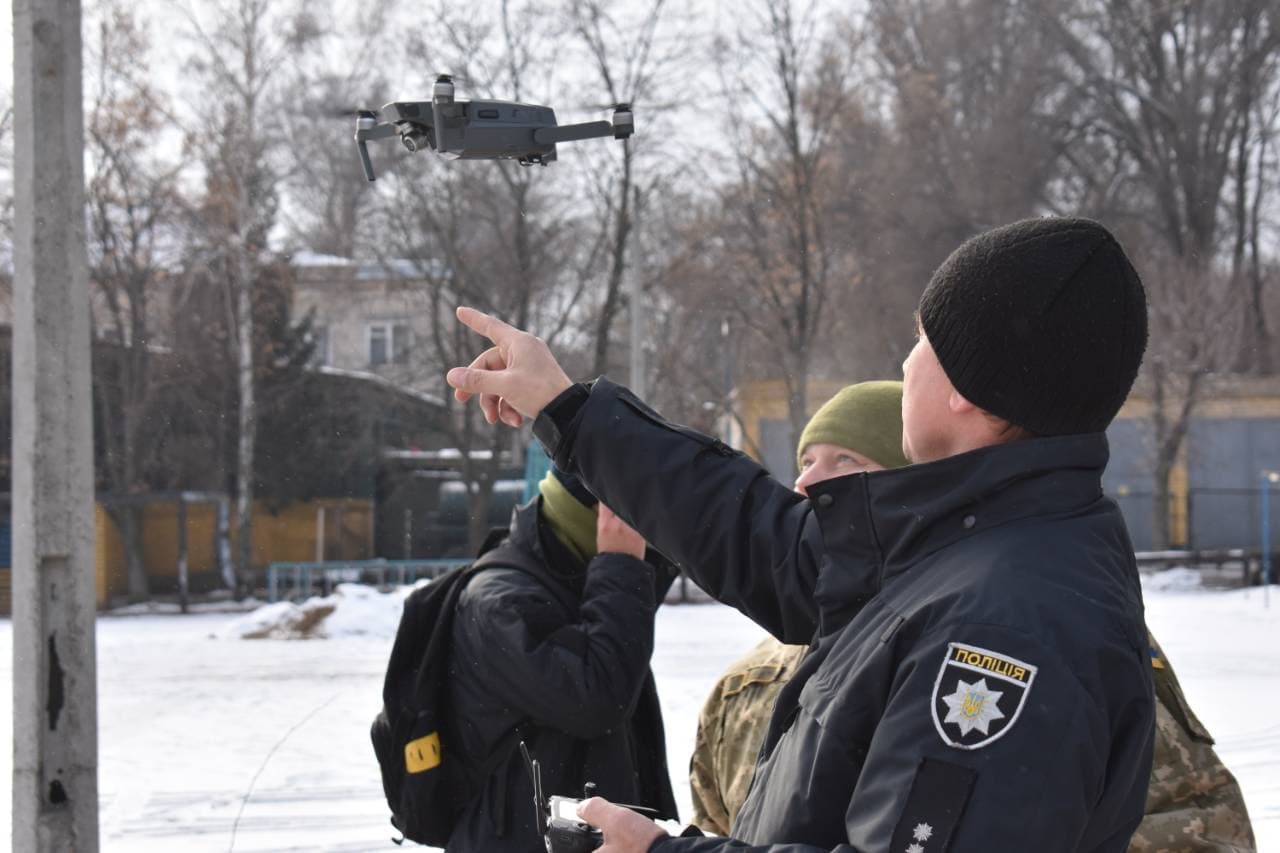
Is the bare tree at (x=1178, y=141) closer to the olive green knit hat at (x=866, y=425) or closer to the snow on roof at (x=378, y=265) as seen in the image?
the snow on roof at (x=378, y=265)

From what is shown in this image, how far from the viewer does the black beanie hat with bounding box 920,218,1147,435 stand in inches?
60.2

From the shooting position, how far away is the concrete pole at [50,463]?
4.23 m

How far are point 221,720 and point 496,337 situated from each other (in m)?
9.19

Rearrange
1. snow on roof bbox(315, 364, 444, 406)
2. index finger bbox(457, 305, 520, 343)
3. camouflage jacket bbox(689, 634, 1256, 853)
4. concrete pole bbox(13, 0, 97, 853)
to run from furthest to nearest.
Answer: snow on roof bbox(315, 364, 444, 406), concrete pole bbox(13, 0, 97, 853), camouflage jacket bbox(689, 634, 1256, 853), index finger bbox(457, 305, 520, 343)

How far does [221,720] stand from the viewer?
1034cm

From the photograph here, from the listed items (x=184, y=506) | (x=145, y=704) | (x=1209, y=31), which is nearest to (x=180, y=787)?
(x=145, y=704)

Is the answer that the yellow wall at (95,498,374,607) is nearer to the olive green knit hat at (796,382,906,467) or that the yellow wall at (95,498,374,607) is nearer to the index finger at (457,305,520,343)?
the olive green knit hat at (796,382,906,467)

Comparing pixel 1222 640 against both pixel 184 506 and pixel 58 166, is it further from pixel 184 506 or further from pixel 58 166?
pixel 184 506

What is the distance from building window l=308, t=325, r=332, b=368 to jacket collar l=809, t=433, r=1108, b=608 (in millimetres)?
25688

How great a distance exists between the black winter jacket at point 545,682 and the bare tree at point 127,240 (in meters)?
21.6

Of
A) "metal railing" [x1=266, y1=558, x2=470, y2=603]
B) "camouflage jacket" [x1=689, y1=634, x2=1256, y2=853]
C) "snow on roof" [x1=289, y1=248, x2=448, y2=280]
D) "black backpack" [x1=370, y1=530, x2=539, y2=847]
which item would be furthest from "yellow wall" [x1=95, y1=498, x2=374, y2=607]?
"camouflage jacket" [x1=689, y1=634, x2=1256, y2=853]

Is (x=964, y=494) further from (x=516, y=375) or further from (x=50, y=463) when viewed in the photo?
(x=50, y=463)

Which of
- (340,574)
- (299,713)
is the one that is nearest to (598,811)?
(299,713)

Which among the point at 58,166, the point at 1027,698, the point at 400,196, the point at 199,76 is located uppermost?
the point at 199,76
